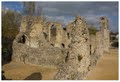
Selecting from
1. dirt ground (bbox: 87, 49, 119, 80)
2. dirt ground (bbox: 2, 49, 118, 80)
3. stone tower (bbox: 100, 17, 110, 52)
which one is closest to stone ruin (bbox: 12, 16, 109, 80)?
stone tower (bbox: 100, 17, 110, 52)

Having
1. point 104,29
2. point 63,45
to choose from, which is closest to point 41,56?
point 63,45

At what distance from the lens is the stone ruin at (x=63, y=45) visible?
1259cm

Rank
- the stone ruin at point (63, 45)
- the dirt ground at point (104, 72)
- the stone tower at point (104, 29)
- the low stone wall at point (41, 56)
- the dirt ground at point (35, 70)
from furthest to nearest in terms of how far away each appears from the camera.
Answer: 1. the stone tower at point (104, 29)
2. the low stone wall at point (41, 56)
3. the dirt ground at point (35, 70)
4. the dirt ground at point (104, 72)
5. the stone ruin at point (63, 45)

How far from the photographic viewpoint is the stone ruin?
41.3 feet

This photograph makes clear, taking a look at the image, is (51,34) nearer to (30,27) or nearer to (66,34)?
(66,34)

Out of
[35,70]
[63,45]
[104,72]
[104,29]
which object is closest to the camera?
[104,72]

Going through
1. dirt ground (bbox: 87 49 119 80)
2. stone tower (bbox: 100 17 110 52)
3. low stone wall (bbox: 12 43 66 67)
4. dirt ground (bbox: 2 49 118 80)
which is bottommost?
dirt ground (bbox: 2 49 118 80)

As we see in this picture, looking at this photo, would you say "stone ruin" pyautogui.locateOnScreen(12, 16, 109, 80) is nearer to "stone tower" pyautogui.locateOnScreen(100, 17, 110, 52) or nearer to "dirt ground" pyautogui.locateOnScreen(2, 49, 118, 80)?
"stone tower" pyautogui.locateOnScreen(100, 17, 110, 52)

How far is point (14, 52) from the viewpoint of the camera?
954 inches

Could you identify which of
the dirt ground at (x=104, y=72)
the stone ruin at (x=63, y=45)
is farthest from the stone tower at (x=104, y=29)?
the dirt ground at (x=104, y=72)

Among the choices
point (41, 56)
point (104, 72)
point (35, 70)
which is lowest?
point (35, 70)

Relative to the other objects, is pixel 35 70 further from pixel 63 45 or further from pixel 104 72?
pixel 63 45

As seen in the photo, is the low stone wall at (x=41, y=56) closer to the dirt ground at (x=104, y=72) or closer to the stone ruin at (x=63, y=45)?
the stone ruin at (x=63, y=45)

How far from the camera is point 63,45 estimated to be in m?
30.6
